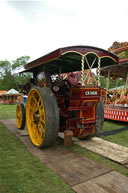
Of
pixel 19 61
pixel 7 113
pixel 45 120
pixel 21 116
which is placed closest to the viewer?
pixel 45 120

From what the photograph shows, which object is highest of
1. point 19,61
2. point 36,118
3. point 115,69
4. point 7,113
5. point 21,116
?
point 19,61

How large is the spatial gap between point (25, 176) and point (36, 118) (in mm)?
1586

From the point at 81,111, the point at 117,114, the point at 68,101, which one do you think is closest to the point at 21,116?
the point at 68,101

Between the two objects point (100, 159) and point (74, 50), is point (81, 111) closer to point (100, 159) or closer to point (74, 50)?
point (100, 159)

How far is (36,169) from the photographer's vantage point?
102 inches

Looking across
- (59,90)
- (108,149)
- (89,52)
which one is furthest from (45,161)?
(89,52)

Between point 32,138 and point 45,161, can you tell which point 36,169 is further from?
point 32,138

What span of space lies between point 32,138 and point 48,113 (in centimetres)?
96

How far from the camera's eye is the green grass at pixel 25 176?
6.77 ft

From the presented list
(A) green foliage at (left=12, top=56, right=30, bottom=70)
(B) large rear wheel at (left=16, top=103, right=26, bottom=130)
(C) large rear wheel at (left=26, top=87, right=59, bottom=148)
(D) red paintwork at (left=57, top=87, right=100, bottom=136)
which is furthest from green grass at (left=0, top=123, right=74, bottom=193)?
(A) green foliage at (left=12, top=56, right=30, bottom=70)

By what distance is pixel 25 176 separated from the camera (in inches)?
93.4

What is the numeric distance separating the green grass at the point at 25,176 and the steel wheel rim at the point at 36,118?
0.47m

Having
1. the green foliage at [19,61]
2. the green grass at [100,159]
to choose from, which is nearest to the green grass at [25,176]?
the green grass at [100,159]

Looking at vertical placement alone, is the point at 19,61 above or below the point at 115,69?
above
